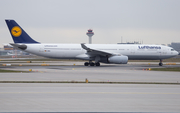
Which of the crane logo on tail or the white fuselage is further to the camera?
the crane logo on tail

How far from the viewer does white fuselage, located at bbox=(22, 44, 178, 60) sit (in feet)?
133

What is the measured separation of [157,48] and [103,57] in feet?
35.9

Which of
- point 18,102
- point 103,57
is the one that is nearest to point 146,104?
point 18,102

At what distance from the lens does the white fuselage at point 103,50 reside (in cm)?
4047

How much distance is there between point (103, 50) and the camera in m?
42.2

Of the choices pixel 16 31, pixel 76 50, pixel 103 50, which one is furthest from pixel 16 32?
pixel 103 50

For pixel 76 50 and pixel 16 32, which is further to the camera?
pixel 16 32

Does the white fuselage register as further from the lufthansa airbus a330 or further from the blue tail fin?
the blue tail fin

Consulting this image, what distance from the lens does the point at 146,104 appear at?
10297 mm

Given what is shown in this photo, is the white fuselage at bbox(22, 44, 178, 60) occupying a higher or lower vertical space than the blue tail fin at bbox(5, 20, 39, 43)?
lower

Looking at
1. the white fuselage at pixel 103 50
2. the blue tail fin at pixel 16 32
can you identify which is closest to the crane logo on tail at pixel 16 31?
the blue tail fin at pixel 16 32

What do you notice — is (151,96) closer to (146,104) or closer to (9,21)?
(146,104)

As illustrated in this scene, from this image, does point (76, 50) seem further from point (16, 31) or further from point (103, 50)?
point (16, 31)

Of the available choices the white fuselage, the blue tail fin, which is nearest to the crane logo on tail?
the blue tail fin
